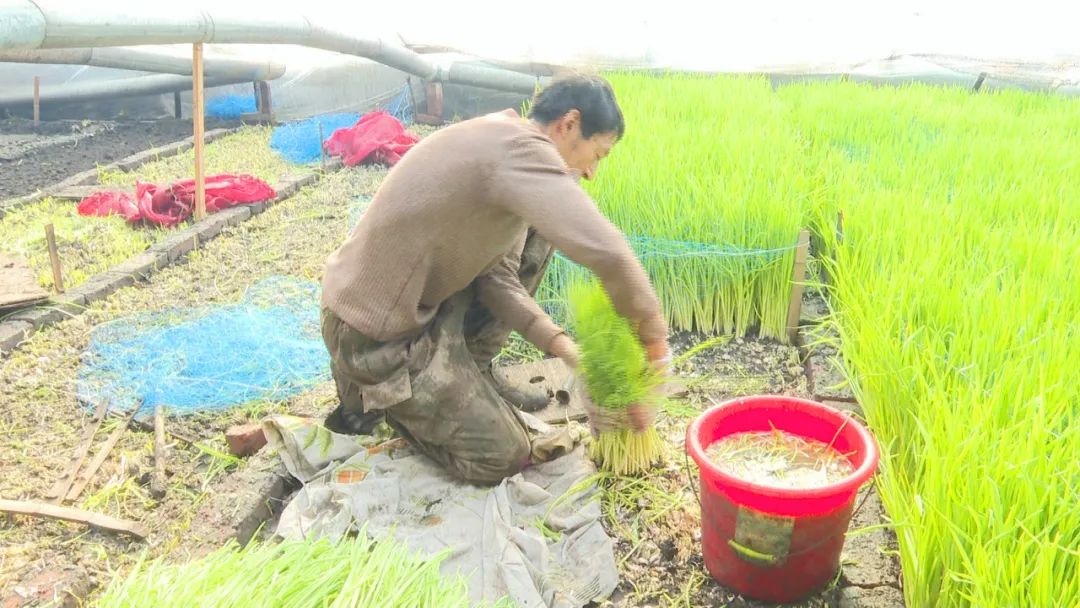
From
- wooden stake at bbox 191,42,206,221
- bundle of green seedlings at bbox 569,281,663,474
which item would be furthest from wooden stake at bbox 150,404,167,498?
wooden stake at bbox 191,42,206,221

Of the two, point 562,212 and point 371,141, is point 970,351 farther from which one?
point 371,141

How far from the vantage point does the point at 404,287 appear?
2166mm

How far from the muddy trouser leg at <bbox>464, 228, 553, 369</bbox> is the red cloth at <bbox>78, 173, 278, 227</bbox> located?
9.47 ft

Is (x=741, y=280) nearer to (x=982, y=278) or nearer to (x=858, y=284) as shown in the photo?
(x=858, y=284)

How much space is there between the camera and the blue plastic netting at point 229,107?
8.34 m

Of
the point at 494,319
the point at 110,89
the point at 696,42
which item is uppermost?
the point at 696,42

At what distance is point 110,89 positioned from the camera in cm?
810

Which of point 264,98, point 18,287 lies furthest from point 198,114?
point 264,98

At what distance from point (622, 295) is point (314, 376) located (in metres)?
1.59

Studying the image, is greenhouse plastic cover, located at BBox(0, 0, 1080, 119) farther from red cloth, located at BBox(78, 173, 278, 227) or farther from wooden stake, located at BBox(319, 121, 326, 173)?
red cloth, located at BBox(78, 173, 278, 227)

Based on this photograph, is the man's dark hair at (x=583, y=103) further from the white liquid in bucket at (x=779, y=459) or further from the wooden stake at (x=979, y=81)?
the wooden stake at (x=979, y=81)

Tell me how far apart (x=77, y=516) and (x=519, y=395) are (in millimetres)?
1395

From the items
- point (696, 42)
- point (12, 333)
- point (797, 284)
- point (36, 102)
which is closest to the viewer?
point (797, 284)

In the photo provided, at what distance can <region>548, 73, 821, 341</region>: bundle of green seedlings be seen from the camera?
129 inches
